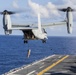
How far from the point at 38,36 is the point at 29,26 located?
3.61 m

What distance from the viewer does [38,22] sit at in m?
35.9

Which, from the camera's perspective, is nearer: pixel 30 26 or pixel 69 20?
pixel 69 20

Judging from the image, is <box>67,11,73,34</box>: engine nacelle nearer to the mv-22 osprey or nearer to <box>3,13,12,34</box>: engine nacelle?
the mv-22 osprey

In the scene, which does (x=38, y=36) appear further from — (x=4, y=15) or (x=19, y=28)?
(x=4, y=15)

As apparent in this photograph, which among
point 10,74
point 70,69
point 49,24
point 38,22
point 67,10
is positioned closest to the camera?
point 38,22

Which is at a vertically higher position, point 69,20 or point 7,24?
point 69,20

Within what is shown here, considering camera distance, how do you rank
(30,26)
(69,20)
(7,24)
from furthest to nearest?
(30,26)
(69,20)
(7,24)

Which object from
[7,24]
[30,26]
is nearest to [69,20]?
[30,26]

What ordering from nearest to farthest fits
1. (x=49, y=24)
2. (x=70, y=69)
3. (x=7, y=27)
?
(x=7, y=27)
(x=49, y=24)
(x=70, y=69)

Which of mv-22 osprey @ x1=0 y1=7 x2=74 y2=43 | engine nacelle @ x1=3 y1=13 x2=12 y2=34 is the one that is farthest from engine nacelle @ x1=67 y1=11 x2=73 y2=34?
engine nacelle @ x1=3 y1=13 x2=12 y2=34

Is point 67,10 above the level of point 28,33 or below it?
above

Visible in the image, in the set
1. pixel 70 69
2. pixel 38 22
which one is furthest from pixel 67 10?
pixel 70 69

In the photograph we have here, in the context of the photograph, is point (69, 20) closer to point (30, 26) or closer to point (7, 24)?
point (30, 26)

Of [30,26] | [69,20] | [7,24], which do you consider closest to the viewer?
[7,24]
